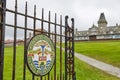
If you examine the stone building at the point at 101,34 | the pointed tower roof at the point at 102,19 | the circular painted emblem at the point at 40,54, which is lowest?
the circular painted emblem at the point at 40,54

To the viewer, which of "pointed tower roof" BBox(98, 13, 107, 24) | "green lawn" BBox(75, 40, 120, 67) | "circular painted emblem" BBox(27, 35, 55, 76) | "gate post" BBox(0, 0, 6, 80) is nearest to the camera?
"gate post" BBox(0, 0, 6, 80)

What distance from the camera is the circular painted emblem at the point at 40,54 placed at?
5926 mm

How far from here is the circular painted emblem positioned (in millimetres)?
5926

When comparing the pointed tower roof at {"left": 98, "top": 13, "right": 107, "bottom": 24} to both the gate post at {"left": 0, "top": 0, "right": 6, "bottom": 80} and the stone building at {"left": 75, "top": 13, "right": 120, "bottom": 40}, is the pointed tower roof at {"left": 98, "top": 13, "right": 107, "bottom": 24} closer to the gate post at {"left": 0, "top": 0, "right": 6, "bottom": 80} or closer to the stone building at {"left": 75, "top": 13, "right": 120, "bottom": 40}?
the stone building at {"left": 75, "top": 13, "right": 120, "bottom": 40}

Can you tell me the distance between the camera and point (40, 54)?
6184mm

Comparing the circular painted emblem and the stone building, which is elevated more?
the stone building

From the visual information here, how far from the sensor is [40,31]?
6.43m

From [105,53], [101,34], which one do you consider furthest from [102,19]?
[105,53]

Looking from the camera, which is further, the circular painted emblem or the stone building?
the stone building

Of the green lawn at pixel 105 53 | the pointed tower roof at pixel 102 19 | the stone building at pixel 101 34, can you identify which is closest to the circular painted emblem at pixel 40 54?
the green lawn at pixel 105 53

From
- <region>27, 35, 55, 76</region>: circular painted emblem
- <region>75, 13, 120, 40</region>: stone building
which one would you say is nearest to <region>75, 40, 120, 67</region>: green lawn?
<region>27, 35, 55, 76</region>: circular painted emblem

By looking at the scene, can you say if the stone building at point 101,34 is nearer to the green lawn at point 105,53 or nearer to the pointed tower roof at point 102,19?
the pointed tower roof at point 102,19

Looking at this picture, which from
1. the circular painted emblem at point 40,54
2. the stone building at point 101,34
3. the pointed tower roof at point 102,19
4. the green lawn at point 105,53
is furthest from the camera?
the pointed tower roof at point 102,19

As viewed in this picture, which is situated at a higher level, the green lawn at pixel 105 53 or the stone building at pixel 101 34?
the stone building at pixel 101 34
